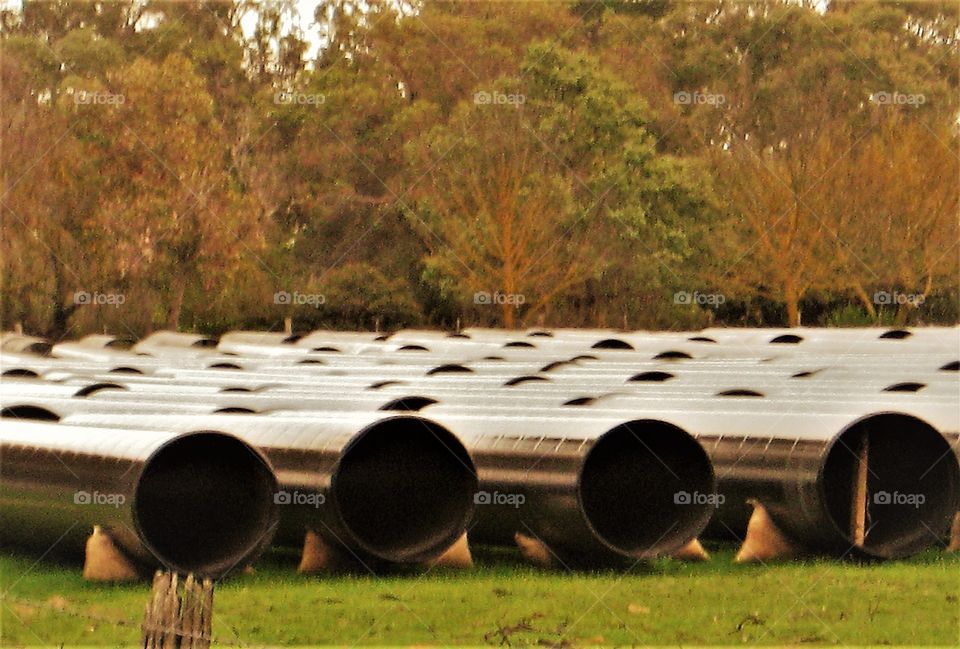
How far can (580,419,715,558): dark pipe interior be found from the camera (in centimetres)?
1034

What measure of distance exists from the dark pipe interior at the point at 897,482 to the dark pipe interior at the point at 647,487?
101 centimetres

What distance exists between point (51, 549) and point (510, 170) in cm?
2657

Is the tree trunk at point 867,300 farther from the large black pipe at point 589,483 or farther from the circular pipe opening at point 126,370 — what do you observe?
the large black pipe at point 589,483

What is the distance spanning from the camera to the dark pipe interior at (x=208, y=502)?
994cm

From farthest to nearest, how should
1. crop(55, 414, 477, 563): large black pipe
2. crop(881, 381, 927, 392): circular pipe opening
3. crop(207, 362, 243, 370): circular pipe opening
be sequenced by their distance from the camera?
crop(207, 362, 243, 370): circular pipe opening → crop(881, 381, 927, 392): circular pipe opening → crop(55, 414, 477, 563): large black pipe

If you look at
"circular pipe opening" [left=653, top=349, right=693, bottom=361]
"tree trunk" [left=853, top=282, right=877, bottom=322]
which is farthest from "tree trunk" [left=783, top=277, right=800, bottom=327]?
"circular pipe opening" [left=653, top=349, right=693, bottom=361]

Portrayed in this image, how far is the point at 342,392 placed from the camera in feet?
46.5

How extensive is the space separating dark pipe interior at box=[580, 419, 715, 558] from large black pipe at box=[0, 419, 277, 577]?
2409 millimetres

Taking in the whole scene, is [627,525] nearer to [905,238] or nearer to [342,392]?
[342,392]

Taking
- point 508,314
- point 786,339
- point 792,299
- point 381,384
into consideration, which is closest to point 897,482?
point 381,384

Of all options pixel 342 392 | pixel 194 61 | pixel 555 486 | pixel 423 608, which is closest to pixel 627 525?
pixel 555 486

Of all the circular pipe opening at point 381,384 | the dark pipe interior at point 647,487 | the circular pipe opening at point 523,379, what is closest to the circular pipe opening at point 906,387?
the dark pipe interior at point 647,487

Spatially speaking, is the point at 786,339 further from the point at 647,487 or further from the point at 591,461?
the point at 647,487

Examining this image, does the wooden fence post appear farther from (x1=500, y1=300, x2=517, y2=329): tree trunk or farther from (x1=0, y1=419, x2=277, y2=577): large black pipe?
(x1=500, y1=300, x2=517, y2=329): tree trunk
